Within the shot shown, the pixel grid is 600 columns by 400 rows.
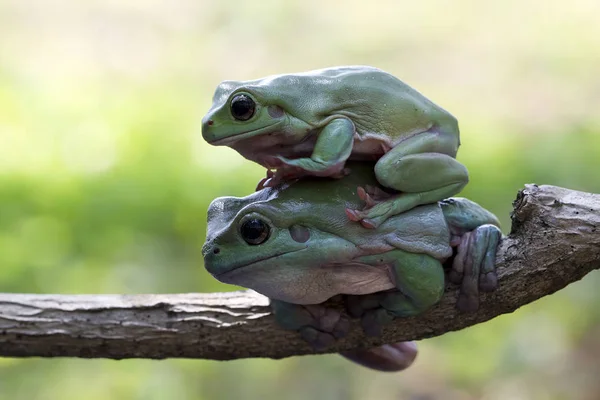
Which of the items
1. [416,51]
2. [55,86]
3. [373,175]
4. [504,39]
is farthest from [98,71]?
[373,175]

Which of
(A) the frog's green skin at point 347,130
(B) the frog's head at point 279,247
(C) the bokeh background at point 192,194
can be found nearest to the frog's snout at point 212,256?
(B) the frog's head at point 279,247

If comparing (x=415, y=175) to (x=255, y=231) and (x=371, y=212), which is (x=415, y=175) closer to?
(x=371, y=212)

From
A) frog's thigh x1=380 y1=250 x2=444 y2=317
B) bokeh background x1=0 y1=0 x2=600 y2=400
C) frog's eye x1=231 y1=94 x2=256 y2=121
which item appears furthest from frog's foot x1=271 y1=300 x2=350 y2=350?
bokeh background x1=0 y1=0 x2=600 y2=400

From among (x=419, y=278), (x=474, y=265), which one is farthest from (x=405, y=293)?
(x=474, y=265)

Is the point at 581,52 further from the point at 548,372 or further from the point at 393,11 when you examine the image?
the point at 548,372

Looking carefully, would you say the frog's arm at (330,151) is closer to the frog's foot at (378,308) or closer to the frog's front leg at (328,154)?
the frog's front leg at (328,154)
